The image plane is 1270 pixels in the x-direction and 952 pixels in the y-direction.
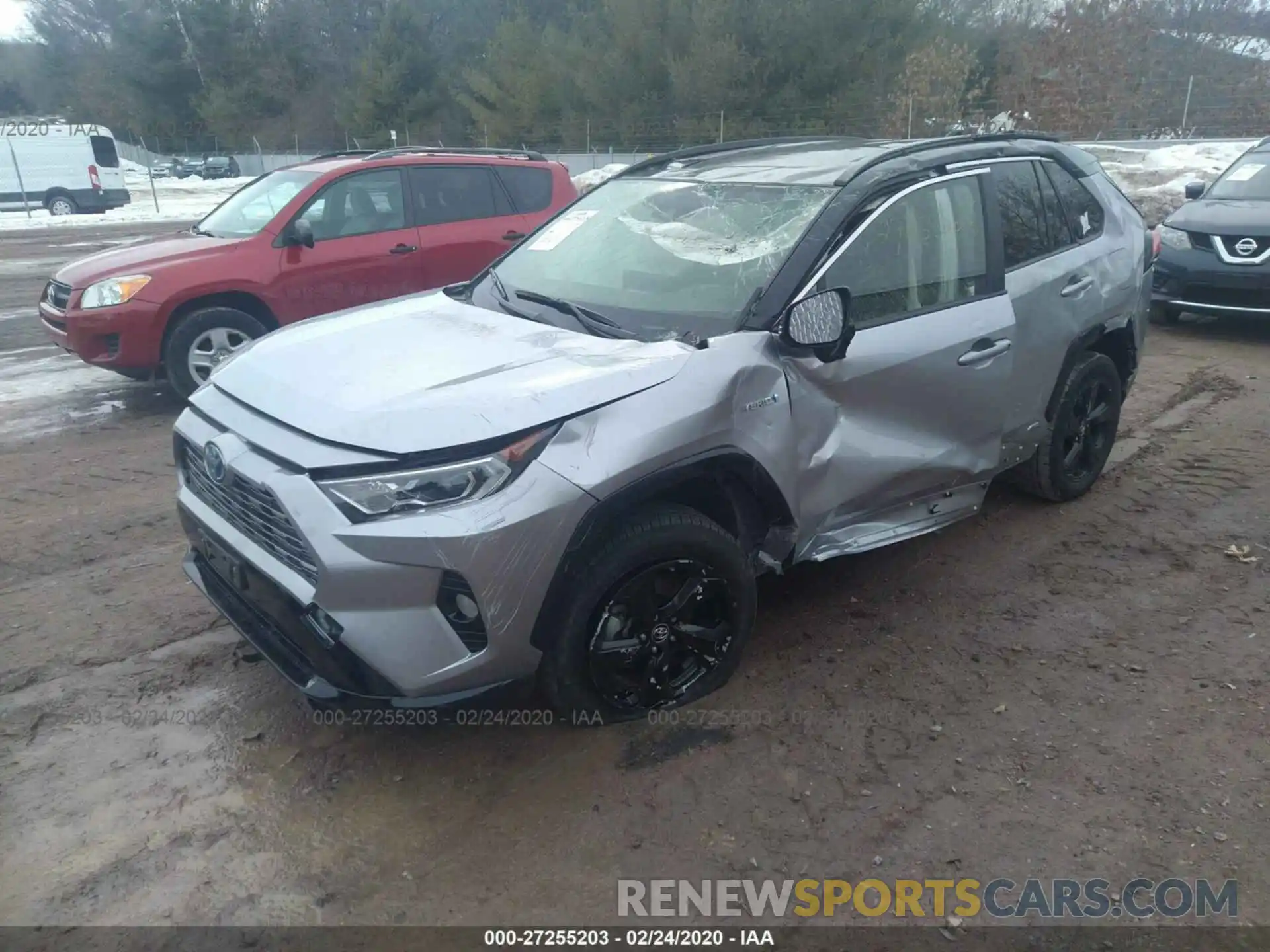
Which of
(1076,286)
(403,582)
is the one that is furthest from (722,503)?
(1076,286)

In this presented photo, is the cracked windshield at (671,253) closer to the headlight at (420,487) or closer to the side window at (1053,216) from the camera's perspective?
the headlight at (420,487)

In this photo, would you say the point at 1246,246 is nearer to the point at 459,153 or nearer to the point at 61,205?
the point at 459,153

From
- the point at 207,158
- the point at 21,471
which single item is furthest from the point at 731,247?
the point at 207,158

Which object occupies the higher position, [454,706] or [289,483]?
[289,483]

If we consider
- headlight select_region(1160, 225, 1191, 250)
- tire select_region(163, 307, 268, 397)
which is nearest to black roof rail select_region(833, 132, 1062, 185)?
headlight select_region(1160, 225, 1191, 250)

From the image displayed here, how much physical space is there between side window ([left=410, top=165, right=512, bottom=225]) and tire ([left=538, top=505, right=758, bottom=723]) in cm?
534

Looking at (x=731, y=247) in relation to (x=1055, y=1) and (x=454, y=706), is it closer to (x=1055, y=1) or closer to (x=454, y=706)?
(x=454, y=706)

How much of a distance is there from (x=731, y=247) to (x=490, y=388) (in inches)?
48.7

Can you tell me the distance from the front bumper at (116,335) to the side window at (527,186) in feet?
9.91

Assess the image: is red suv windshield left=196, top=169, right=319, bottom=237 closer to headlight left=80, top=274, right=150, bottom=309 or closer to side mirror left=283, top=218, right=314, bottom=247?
side mirror left=283, top=218, right=314, bottom=247

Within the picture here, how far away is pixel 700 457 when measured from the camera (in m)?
2.98

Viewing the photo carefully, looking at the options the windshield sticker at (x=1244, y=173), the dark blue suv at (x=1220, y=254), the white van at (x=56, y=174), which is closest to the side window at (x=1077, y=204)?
the dark blue suv at (x=1220, y=254)

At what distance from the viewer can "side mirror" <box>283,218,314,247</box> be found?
6891 mm

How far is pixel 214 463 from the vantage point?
9.84 ft
